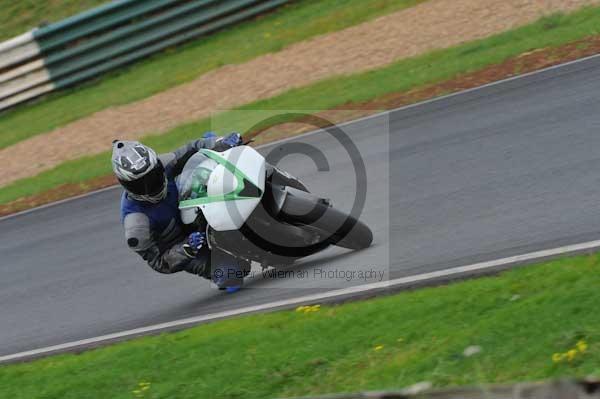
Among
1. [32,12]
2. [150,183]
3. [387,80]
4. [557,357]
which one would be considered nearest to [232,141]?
[150,183]

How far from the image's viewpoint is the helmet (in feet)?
24.2

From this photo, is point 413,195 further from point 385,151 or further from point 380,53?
point 380,53

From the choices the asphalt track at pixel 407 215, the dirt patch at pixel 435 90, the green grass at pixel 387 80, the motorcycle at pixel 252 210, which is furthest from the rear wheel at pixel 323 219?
the green grass at pixel 387 80

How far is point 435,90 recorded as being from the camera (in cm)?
1224

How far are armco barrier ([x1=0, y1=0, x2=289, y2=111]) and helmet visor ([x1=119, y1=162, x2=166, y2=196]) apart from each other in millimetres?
10696

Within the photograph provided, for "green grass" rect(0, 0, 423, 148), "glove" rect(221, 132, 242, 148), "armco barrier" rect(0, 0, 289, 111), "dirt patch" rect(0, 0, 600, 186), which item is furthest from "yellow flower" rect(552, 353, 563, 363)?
"armco barrier" rect(0, 0, 289, 111)

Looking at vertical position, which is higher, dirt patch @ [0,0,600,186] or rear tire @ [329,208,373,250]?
dirt patch @ [0,0,600,186]

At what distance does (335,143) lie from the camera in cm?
1182

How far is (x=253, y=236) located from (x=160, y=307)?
1644 mm

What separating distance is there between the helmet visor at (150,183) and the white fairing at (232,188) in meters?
0.41

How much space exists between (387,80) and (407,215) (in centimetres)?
510

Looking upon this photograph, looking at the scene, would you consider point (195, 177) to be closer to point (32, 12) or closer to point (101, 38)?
point (101, 38)

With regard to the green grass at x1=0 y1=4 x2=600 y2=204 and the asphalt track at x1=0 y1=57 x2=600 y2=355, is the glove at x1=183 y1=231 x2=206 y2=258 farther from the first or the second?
the green grass at x1=0 y1=4 x2=600 y2=204

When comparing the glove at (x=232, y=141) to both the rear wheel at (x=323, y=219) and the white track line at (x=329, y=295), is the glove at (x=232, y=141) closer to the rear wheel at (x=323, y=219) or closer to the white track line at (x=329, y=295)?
the rear wheel at (x=323, y=219)
